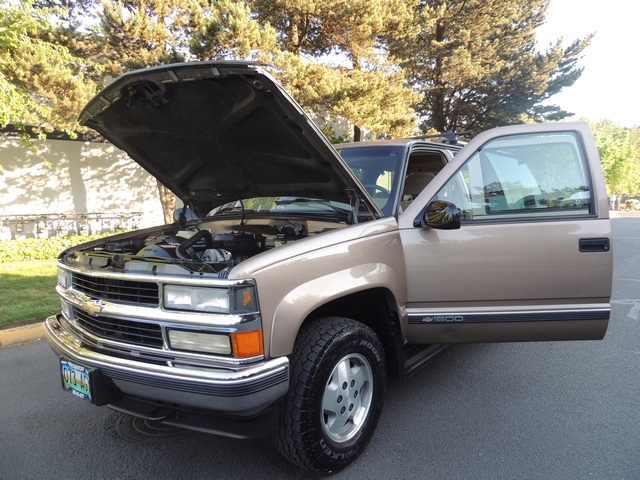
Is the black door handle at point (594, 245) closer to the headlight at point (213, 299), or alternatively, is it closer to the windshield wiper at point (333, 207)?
the windshield wiper at point (333, 207)

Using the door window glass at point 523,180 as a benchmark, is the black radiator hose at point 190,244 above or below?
below

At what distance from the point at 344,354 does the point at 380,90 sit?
1166cm

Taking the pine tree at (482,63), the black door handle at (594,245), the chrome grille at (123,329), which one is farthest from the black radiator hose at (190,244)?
the pine tree at (482,63)

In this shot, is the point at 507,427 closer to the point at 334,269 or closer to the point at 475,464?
the point at 475,464

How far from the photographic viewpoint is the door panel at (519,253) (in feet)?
10.0

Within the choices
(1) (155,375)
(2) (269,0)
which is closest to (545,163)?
(1) (155,375)

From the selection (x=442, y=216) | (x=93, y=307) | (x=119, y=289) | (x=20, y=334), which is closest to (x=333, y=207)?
(x=442, y=216)

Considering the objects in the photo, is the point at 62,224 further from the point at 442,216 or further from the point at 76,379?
the point at 442,216

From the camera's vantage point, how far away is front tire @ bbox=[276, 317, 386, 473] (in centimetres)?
231

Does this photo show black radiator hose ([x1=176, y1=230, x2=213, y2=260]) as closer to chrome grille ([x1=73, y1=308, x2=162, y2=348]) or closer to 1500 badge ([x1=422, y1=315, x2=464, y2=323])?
chrome grille ([x1=73, y1=308, x2=162, y2=348])

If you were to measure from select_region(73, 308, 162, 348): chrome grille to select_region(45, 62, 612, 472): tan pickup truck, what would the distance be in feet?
0.05

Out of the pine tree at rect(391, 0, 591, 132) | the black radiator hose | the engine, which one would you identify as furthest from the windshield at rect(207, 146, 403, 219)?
the pine tree at rect(391, 0, 591, 132)

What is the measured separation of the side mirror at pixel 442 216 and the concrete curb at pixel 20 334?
181 inches

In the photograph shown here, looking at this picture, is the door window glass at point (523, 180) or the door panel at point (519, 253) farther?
the door window glass at point (523, 180)
